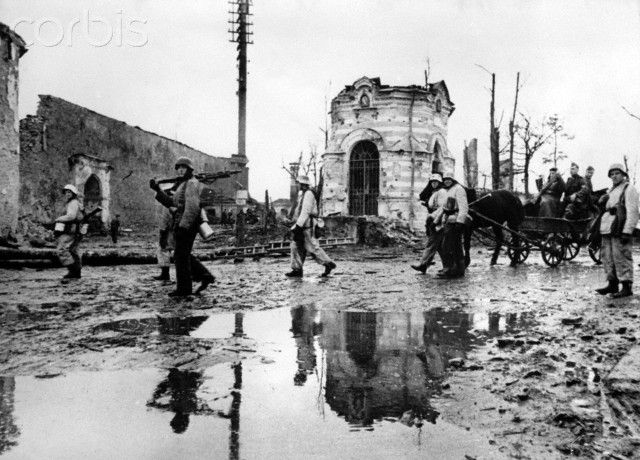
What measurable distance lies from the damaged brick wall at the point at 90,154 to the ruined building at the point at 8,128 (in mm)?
4865

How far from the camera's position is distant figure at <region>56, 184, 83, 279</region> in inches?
345

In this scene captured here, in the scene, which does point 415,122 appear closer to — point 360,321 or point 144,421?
point 360,321

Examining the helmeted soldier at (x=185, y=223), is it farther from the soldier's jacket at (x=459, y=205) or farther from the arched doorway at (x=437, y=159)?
the arched doorway at (x=437, y=159)

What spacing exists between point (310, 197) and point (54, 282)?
4323 millimetres

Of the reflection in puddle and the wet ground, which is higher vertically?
the reflection in puddle

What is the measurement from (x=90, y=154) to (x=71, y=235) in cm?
1993

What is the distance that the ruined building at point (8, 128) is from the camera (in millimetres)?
16656

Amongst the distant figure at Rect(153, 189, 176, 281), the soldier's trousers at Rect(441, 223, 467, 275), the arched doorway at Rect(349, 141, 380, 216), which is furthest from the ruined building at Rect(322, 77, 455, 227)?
the distant figure at Rect(153, 189, 176, 281)

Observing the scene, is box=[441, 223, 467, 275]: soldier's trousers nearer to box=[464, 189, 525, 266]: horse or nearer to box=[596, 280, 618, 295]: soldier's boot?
box=[464, 189, 525, 266]: horse

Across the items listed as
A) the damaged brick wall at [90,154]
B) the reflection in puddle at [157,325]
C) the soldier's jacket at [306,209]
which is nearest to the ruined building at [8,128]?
the damaged brick wall at [90,154]

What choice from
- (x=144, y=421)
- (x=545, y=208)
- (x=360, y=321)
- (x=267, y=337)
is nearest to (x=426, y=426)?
(x=144, y=421)

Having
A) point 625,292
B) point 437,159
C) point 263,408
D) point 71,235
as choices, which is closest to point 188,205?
point 71,235

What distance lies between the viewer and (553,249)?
11.1 metres

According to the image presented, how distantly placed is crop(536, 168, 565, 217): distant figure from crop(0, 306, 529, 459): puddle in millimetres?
8252
